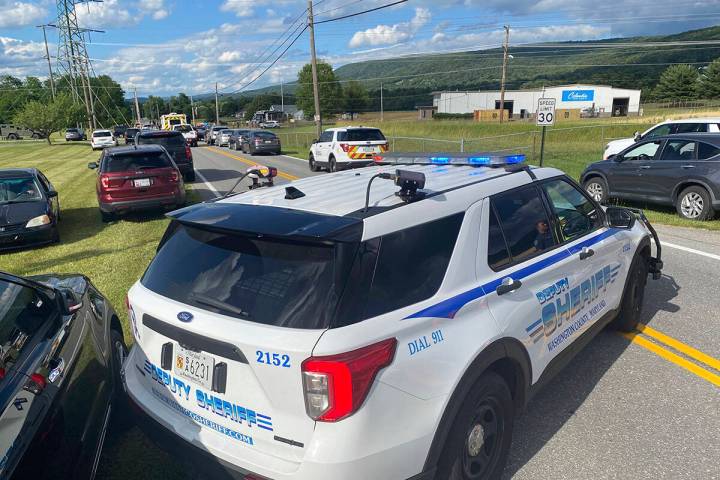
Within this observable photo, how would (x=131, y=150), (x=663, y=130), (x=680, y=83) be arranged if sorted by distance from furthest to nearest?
1. (x=680, y=83)
2. (x=663, y=130)
3. (x=131, y=150)

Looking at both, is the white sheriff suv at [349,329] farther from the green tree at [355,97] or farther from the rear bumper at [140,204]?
the green tree at [355,97]

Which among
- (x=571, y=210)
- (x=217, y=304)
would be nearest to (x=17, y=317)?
(x=217, y=304)

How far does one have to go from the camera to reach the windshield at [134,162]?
11234mm

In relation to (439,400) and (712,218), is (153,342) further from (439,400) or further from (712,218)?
(712,218)

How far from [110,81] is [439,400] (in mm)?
142285

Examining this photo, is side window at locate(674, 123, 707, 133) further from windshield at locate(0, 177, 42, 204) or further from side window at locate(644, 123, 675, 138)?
windshield at locate(0, 177, 42, 204)

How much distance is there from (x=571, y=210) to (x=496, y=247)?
1.39 m

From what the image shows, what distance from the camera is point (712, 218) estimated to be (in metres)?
9.83

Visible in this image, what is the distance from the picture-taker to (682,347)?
459cm

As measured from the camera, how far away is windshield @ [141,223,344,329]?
2.21m

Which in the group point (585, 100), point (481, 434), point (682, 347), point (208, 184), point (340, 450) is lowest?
point (208, 184)

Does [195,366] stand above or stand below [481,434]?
above

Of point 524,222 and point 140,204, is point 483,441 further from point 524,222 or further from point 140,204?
point 140,204

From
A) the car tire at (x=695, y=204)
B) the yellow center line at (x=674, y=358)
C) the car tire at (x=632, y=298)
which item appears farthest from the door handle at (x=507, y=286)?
the car tire at (x=695, y=204)
